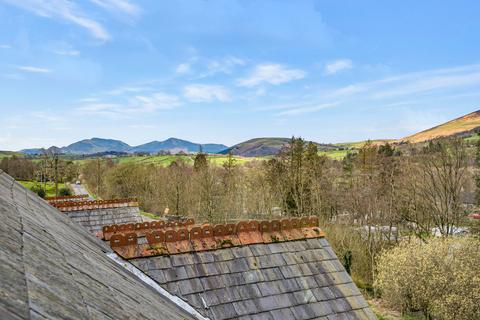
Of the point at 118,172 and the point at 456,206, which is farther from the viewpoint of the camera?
the point at 118,172

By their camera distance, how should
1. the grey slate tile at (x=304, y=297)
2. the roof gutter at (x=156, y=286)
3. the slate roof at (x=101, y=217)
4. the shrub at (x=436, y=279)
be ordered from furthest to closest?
the shrub at (x=436, y=279) < the slate roof at (x=101, y=217) < the grey slate tile at (x=304, y=297) < the roof gutter at (x=156, y=286)

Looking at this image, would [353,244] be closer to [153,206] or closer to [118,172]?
[153,206]

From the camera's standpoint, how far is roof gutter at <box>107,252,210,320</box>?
439 centimetres

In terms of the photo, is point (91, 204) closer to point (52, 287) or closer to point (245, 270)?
point (245, 270)

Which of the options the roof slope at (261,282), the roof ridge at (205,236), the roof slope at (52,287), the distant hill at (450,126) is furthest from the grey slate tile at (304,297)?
the distant hill at (450,126)

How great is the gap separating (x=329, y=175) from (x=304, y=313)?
34.8 meters

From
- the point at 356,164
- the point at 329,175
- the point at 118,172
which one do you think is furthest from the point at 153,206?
the point at 356,164

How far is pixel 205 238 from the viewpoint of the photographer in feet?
17.6

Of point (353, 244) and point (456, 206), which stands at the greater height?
point (456, 206)

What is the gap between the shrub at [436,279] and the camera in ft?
54.5

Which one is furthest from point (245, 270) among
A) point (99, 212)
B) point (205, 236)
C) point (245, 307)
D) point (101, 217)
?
point (99, 212)

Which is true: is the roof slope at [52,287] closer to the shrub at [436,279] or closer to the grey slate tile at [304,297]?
the grey slate tile at [304,297]

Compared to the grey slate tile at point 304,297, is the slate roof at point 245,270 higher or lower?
higher

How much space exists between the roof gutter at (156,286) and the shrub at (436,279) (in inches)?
635
